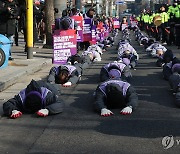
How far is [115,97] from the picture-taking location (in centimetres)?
695

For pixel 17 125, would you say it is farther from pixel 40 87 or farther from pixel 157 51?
pixel 157 51

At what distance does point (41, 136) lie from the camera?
579cm

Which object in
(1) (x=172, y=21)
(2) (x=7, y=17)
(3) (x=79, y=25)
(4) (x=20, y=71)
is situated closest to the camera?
(4) (x=20, y=71)

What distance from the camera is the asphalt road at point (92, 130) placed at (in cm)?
524

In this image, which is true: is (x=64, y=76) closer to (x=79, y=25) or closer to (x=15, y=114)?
(x=15, y=114)

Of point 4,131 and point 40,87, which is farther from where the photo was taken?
point 40,87

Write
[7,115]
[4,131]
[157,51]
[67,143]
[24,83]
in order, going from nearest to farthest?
[67,143]
[4,131]
[7,115]
[24,83]
[157,51]

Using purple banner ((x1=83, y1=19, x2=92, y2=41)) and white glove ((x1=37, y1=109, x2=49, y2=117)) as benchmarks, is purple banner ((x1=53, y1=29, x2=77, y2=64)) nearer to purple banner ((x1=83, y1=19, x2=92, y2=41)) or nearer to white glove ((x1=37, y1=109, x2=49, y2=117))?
purple banner ((x1=83, y1=19, x2=92, y2=41))

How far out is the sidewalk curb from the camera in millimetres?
9346

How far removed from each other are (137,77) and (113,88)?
3591mm

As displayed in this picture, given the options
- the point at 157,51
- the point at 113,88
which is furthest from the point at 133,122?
the point at 157,51

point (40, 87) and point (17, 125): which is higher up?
point (40, 87)

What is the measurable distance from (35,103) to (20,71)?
421 centimetres

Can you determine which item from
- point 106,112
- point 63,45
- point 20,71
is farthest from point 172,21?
point 106,112
